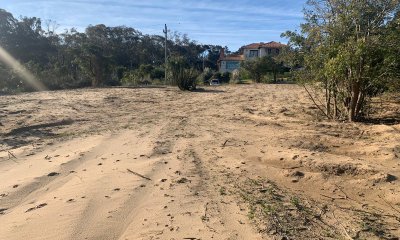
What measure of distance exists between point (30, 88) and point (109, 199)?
1756 cm

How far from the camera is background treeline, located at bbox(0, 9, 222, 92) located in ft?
72.7

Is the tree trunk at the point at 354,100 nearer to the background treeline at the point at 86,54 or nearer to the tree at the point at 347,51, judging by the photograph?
the tree at the point at 347,51

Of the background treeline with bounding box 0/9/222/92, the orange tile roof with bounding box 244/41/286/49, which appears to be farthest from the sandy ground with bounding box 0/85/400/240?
the orange tile roof with bounding box 244/41/286/49

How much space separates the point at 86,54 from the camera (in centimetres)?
2309

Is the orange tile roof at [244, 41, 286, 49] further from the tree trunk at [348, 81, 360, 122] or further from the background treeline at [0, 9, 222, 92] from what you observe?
the tree trunk at [348, 81, 360, 122]

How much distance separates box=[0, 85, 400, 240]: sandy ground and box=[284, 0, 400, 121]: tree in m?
0.89

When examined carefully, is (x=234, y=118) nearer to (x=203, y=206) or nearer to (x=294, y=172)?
(x=294, y=172)

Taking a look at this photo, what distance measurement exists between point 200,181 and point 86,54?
20.4 meters

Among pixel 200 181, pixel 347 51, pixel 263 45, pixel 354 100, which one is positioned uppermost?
pixel 263 45

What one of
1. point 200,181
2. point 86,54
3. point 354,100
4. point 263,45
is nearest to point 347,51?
point 354,100

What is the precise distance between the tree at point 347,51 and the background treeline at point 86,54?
558 inches

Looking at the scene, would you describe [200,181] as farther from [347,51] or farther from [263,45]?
[263,45]

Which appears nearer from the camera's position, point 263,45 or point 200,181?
point 200,181

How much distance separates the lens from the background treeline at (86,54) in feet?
72.7
